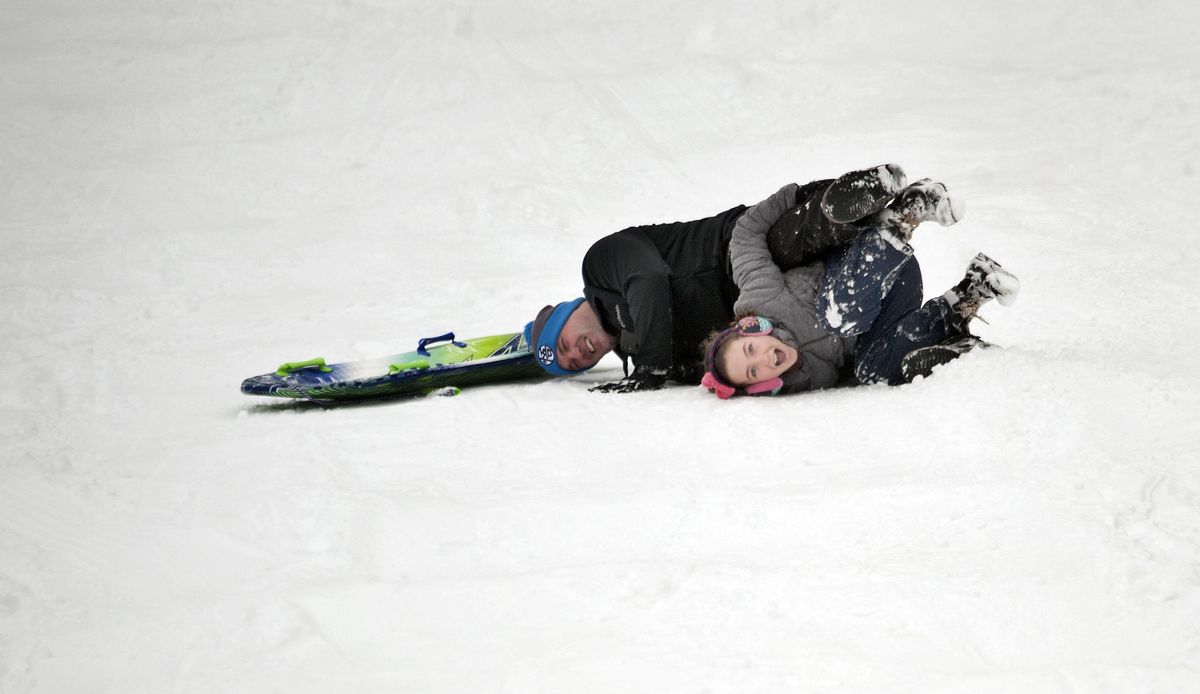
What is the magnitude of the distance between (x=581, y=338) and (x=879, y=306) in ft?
3.33

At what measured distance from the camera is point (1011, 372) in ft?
8.19

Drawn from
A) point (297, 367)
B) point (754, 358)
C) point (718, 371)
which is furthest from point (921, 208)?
point (297, 367)

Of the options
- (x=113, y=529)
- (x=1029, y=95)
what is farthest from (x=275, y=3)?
A: (x=113, y=529)

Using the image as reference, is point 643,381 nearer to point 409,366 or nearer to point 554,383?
point 554,383

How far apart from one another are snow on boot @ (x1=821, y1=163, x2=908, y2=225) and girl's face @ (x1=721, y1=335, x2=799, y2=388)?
0.39 meters

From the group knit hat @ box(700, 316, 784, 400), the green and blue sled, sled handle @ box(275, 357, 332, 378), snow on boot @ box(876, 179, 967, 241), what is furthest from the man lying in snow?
sled handle @ box(275, 357, 332, 378)

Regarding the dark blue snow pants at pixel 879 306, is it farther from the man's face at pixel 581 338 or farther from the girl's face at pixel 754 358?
the man's face at pixel 581 338

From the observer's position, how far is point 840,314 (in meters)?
2.82

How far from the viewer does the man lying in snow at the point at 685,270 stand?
267 cm

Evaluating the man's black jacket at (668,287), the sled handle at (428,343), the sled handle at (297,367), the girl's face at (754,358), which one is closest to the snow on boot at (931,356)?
the girl's face at (754,358)

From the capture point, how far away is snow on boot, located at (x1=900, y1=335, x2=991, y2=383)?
2.70 metres

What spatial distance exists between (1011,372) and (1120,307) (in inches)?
47.0

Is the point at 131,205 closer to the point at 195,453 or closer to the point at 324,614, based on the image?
the point at 195,453

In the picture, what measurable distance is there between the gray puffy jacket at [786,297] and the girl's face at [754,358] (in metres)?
0.04
